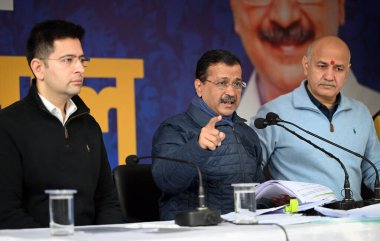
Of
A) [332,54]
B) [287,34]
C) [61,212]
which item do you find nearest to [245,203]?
[61,212]

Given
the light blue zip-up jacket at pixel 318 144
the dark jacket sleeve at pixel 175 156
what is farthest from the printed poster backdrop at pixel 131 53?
the dark jacket sleeve at pixel 175 156

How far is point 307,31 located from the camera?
5.43m

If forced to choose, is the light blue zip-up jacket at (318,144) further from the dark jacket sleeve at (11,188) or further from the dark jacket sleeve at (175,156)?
the dark jacket sleeve at (11,188)

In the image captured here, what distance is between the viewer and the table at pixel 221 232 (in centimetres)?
229

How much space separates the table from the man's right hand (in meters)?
0.38

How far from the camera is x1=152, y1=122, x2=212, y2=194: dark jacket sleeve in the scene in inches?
118

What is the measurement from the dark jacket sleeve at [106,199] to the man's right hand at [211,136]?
1.83 ft

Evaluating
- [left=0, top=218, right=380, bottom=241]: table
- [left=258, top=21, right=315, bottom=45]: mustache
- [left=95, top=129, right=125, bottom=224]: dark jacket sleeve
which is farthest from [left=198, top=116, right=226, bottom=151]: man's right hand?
[left=258, top=21, right=315, bottom=45]: mustache

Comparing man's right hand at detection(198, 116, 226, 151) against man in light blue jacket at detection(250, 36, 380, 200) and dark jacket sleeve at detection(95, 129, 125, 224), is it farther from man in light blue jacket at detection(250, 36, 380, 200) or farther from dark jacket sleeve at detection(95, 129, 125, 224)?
man in light blue jacket at detection(250, 36, 380, 200)

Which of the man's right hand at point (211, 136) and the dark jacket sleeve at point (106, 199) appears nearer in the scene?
the man's right hand at point (211, 136)

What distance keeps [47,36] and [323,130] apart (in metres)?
1.53

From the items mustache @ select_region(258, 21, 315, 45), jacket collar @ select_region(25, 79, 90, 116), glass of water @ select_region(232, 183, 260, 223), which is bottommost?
glass of water @ select_region(232, 183, 260, 223)

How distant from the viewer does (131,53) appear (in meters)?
4.96

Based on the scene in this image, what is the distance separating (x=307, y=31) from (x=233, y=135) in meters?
2.08
